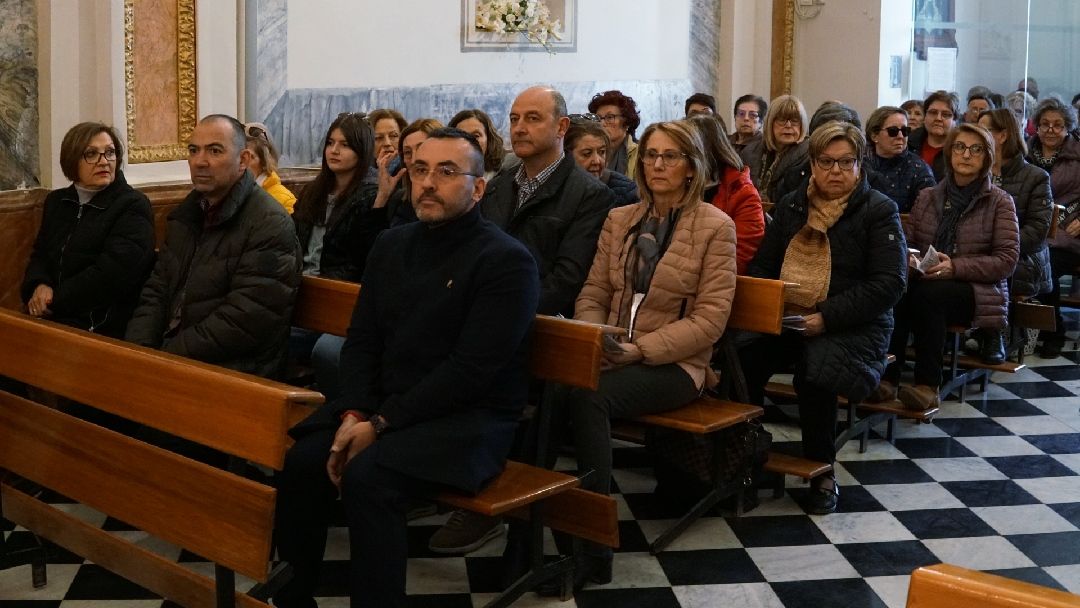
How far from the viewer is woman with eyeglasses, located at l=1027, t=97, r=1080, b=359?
7.95m

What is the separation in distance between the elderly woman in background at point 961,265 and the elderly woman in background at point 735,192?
2.50 ft

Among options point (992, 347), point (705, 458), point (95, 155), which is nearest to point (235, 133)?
point (95, 155)

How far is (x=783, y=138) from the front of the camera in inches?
311

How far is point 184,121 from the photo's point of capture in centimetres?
705

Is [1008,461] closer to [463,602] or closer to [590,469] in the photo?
[590,469]

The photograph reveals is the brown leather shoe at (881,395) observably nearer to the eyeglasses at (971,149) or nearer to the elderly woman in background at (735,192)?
the elderly woman in background at (735,192)

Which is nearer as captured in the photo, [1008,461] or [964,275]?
[1008,461]

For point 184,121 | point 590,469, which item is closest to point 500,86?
point 184,121

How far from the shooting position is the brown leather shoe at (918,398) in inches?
239

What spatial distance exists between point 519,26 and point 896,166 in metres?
3.06

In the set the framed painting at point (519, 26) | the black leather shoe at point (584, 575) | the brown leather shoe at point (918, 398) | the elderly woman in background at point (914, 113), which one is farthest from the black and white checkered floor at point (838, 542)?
the framed painting at point (519, 26)

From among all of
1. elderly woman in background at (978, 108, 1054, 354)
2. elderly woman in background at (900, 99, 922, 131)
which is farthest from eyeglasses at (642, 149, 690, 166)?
elderly woman in background at (900, 99, 922, 131)

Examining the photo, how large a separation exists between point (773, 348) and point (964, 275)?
52.2 inches

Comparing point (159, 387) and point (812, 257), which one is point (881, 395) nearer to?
point (812, 257)
